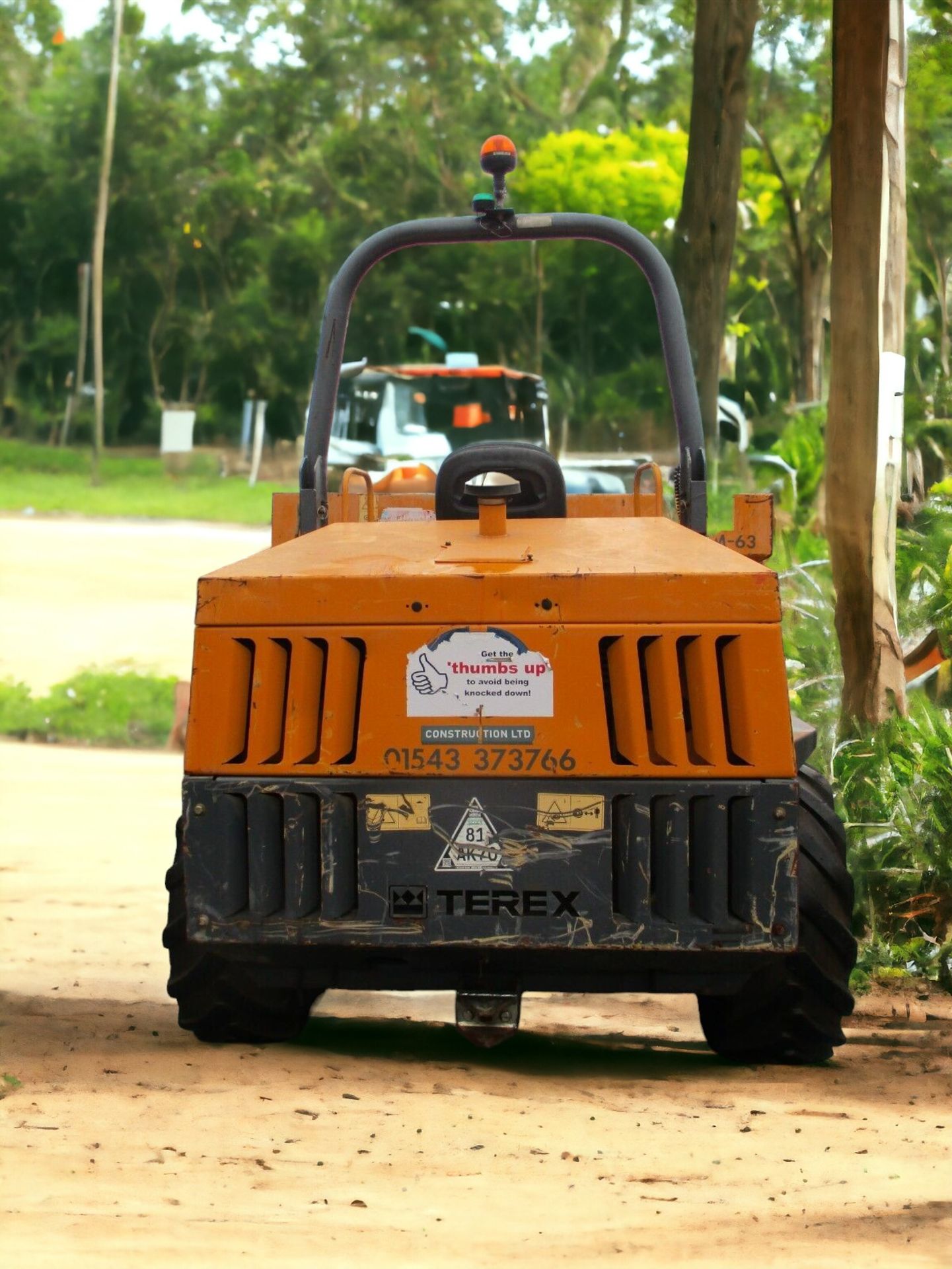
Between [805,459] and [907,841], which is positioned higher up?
[805,459]

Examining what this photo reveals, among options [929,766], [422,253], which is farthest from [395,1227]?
[422,253]

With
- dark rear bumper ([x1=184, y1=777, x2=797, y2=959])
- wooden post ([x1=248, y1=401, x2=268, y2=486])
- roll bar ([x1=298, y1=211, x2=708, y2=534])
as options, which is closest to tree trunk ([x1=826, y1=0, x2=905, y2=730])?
roll bar ([x1=298, y1=211, x2=708, y2=534])

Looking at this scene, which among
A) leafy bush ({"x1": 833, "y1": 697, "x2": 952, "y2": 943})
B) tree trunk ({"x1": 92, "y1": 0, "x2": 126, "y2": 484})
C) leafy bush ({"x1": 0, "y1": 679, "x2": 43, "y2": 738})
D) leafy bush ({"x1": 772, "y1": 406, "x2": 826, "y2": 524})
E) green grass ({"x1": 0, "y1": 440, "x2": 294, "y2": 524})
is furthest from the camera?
tree trunk ({"x1": 92, "y1": 0, "x2": 126, "y2": 484})

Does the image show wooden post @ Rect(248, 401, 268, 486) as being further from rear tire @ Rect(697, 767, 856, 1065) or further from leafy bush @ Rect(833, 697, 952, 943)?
rear tire @ Rect(697, 767, 856, 1065)

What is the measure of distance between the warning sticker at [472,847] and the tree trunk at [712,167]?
10301 millimetres

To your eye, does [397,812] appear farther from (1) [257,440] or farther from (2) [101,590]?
(1) [257,440]

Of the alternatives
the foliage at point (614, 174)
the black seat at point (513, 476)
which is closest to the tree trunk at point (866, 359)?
the black seat at point (513, 476)

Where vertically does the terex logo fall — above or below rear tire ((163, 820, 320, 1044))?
above

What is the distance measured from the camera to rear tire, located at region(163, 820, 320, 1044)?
597cm

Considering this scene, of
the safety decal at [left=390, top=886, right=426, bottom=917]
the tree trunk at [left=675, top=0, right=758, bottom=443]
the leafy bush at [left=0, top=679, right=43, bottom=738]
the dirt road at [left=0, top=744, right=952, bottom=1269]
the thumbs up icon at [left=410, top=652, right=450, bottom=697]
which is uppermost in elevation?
the tree trunk at [left=675, top=0, right=758, bottom=443]

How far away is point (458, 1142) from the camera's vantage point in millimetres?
5086

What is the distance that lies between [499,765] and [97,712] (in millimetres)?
13686

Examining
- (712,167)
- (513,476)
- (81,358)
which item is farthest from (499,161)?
(81,358)

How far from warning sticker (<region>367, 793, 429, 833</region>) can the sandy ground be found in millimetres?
16117
